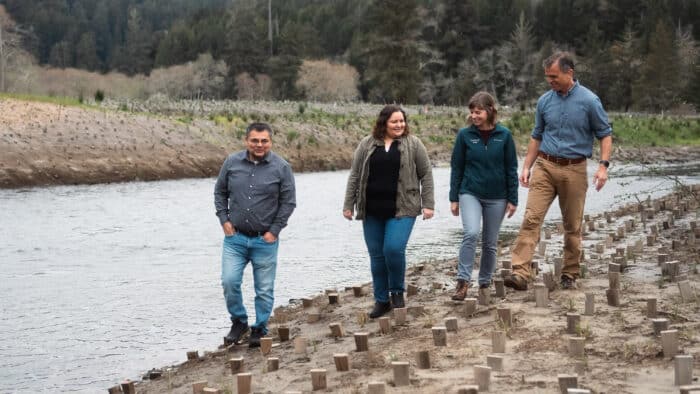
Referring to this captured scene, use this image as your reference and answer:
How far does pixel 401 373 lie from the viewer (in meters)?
6.31

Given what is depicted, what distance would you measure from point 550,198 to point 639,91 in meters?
71.0

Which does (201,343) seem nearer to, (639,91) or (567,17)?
(639,91)

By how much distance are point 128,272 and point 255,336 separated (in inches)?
259

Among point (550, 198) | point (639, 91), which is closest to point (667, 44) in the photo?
point (639, 91)

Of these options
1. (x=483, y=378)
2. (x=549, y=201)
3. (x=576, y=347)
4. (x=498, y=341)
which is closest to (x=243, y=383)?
(x=483, y=378)

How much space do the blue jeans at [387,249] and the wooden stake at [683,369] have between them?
3442 millimetres

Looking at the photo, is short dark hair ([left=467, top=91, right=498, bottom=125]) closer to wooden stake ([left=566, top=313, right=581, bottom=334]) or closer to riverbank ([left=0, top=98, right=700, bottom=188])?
wooden stake ([left=566, top=313, right=581, bottom=334])

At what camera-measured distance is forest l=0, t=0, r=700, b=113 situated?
236ft

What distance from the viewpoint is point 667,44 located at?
73188mm

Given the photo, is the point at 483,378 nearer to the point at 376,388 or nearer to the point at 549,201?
the point at 376,388

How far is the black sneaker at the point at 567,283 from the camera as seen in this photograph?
31.5ft

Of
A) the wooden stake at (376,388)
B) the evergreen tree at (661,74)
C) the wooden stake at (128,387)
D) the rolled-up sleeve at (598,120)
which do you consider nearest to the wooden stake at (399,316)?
the wooden stake at (128,387)

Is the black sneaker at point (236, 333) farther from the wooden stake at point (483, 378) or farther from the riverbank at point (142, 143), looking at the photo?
the riverbank at point (142, 143)

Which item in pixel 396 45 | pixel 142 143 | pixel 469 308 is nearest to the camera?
pixel 469 308
